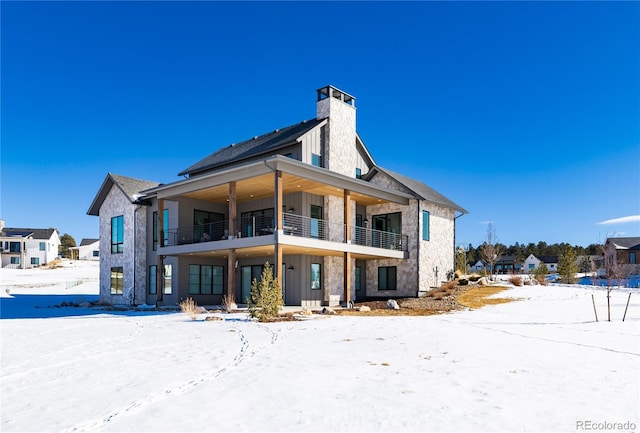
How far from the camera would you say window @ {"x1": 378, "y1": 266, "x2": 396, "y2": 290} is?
1107 inches

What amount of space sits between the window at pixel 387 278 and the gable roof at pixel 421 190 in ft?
14.3

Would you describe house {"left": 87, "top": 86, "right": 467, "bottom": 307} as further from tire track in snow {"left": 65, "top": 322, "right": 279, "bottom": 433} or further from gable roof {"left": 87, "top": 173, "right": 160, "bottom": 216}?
tire track in snow {"left": 65, "top": 322, "right": 279, "bottom": 433}

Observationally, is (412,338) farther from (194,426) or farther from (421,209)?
(421,209)

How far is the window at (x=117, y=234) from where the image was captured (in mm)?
30062

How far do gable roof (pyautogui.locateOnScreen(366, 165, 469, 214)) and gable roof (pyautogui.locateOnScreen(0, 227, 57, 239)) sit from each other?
5776 cm

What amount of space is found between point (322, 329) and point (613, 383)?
8460 mm

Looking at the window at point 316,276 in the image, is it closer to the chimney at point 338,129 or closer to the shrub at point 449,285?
the chimney at point 338,129

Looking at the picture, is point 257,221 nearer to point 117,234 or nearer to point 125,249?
point 125,249

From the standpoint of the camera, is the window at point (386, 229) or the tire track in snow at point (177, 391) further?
the window at point (386, 229)

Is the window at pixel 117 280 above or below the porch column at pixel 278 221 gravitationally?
below
